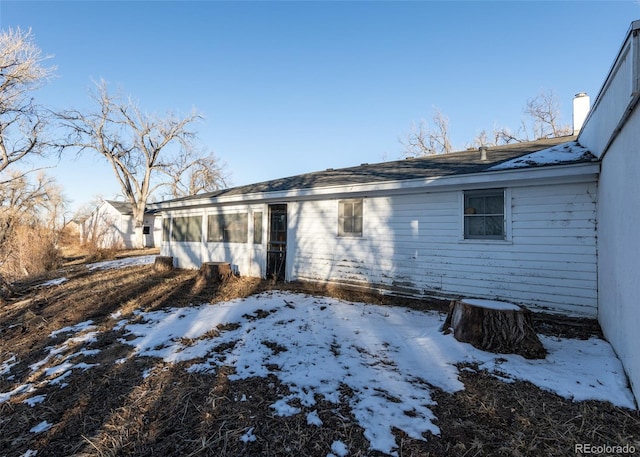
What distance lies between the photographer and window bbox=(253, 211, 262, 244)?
9.28 meters

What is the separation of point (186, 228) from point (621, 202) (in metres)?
11.7

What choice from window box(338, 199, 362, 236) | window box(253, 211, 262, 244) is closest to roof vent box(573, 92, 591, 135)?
window box(338, 199, 362, 236)

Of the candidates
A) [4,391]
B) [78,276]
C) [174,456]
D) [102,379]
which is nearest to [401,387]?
[174,456]

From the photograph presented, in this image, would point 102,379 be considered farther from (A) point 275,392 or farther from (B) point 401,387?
(B) point 401,387

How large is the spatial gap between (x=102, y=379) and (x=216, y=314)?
2.24 metres

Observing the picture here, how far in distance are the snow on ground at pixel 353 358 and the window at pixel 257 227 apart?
12.4ft

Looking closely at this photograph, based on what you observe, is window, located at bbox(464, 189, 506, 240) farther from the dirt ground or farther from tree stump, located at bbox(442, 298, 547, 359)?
the dirt ground

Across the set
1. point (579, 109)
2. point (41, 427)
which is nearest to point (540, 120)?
point (579, 109)

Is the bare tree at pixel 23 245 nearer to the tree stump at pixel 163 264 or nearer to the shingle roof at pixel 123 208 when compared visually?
the tree stump at pixel 163 264

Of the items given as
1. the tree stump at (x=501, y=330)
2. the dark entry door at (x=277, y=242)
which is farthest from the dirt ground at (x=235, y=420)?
the dark entry door at (x=277, y=242)

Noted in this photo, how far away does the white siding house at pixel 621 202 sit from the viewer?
8.50 ft

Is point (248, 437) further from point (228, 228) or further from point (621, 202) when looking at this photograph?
point (228, 228)

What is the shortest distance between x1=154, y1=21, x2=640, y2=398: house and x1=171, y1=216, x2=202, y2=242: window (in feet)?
7.77

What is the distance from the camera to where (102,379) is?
3.33 meters
